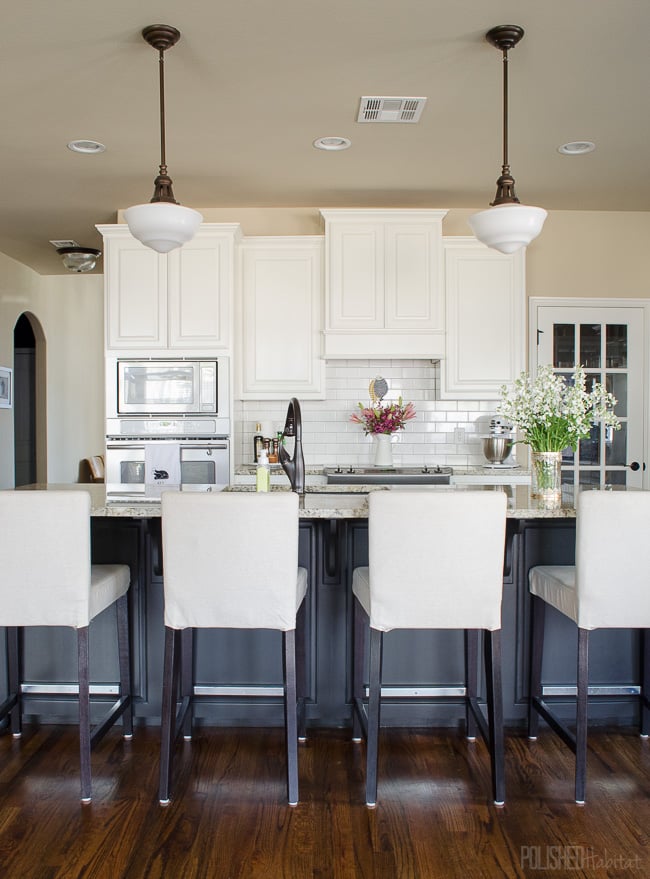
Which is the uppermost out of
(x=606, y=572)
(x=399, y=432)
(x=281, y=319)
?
(x=281, y=319)

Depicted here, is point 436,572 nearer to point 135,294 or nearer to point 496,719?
point 496,719

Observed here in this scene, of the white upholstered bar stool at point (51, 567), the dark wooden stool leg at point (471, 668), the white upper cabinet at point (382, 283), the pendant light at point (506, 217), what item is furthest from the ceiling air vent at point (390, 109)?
the dark wooden stool leg at point (471, 668)

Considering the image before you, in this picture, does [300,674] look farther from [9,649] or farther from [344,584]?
[9,649]

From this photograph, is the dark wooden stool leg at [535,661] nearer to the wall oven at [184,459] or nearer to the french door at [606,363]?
the wall oven at [184,459]

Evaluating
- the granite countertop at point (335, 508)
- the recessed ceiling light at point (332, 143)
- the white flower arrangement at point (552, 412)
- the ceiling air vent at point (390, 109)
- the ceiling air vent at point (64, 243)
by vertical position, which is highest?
the ceiling air vent at point (64, 243)

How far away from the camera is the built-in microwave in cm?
437

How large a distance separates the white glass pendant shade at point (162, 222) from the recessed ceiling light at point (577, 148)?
2.22 meters

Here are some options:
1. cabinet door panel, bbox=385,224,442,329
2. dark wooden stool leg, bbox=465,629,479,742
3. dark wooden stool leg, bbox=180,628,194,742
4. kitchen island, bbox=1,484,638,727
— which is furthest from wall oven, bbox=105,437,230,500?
dark wooden stool leg, bbox=465,629,479,742

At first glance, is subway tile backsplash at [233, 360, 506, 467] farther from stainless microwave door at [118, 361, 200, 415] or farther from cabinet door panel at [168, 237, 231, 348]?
cabinet door panel at [168, 237, 231, 348]

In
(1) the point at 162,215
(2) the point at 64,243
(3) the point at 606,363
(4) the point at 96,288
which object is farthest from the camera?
(4) the point at 96,288

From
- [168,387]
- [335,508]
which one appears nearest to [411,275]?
[168,387]

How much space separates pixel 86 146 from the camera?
3643mm

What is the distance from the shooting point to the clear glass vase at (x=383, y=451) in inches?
183

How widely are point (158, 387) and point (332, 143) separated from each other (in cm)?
182
